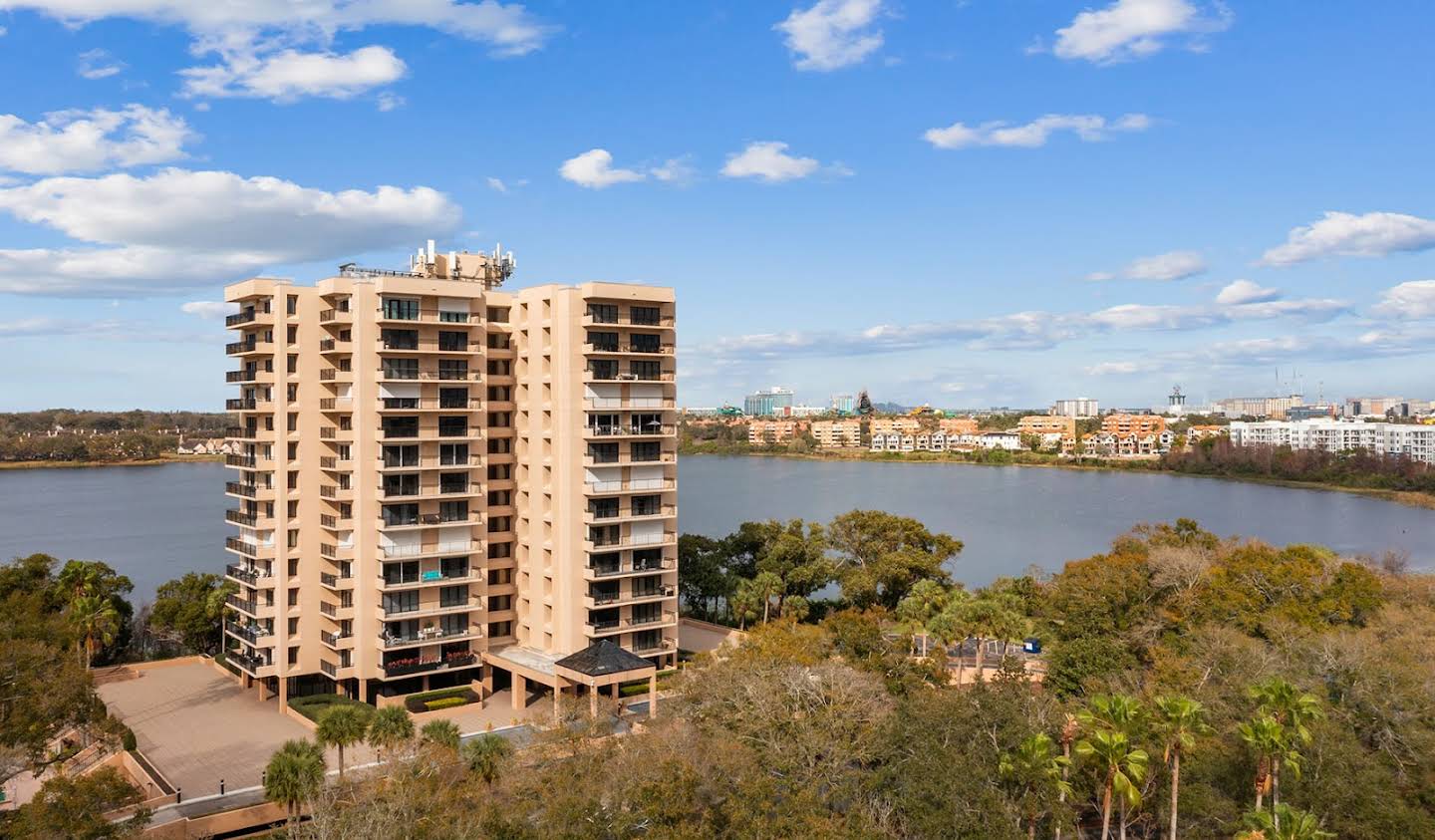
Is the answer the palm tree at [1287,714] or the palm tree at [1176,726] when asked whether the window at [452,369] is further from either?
the palm tree at [1287,714]

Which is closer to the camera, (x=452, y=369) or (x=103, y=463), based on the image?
(x=452, y=369)

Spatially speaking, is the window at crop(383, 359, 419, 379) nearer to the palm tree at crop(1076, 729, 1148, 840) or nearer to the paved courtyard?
the paved courtyard

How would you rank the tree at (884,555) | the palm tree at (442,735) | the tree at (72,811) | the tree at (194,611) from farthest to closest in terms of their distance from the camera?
the tree at (884,555), the tree at (194,611), the palm tree at (442,735), the tree at (72,811)

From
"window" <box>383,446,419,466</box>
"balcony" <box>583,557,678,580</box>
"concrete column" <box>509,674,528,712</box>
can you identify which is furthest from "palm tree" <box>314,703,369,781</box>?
"balcony" <box>583,557,678,580</box>

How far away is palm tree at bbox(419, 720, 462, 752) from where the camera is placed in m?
22.9

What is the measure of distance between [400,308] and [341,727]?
49.9 feet

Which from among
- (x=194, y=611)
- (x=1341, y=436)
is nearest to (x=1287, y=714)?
(x=194, y=611)

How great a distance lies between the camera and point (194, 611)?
39656 millimetres

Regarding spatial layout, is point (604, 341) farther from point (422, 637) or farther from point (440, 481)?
point (422, 637)

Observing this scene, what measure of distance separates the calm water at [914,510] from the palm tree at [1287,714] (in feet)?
138

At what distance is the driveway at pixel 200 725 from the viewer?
92.9 feet

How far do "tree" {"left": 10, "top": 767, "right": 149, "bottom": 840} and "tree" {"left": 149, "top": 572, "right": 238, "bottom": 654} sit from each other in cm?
2150

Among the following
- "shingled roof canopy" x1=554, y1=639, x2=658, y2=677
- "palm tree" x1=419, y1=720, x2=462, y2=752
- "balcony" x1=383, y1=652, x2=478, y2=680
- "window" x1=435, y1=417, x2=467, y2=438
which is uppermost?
"window" x1=435, y1=417, x2=467, y2=438

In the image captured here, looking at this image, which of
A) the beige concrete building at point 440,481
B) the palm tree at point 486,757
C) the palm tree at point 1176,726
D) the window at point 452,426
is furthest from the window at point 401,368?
the palm tree at point 1176,726
